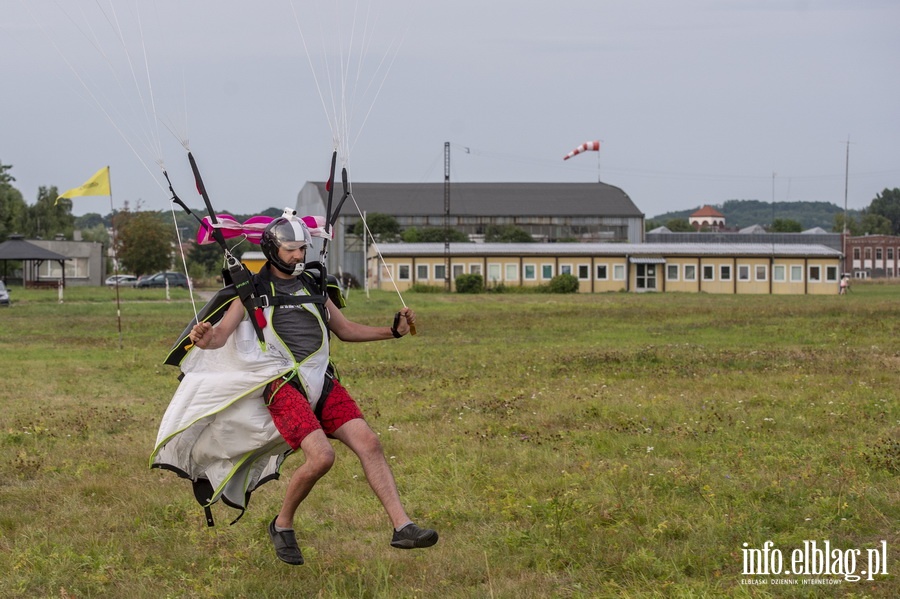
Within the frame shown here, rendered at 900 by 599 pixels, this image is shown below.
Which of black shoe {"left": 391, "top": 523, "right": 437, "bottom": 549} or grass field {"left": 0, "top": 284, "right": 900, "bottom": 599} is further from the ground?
black shoe {"left": 391, "top": 523, "right": 437, "bottom": 549}

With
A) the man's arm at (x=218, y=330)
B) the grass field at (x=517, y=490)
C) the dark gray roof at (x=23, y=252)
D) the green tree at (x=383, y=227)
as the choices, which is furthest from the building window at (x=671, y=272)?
the man's arm at (x=218, y=330)

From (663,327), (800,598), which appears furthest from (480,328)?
(800,598)

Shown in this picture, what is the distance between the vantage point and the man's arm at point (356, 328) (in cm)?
701

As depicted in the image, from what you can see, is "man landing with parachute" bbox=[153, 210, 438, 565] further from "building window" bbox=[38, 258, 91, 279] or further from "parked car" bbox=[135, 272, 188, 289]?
"building window" bbox=[38, 258, 91, 279]

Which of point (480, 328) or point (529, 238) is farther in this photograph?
point (529, 238)

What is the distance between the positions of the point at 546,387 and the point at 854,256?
151286 millimetres

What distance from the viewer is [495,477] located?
8961mm

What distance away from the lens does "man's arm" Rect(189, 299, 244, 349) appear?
6.26 metres

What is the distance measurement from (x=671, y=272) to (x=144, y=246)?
4550 cm

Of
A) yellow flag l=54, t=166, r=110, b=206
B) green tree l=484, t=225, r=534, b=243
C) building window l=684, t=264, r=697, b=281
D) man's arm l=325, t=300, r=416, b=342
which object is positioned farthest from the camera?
green tree l=484, t=225, r=534, b=243

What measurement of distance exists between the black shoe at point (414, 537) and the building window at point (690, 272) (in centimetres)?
7725

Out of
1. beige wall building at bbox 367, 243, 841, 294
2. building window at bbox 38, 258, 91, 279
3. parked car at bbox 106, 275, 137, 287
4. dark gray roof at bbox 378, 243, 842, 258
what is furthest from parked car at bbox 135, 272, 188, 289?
dark gray roof at bbox 378, 243, 842, 258

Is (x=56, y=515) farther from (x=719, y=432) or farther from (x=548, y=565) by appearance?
(x=719, y=432)

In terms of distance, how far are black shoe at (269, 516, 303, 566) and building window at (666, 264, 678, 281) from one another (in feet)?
252
